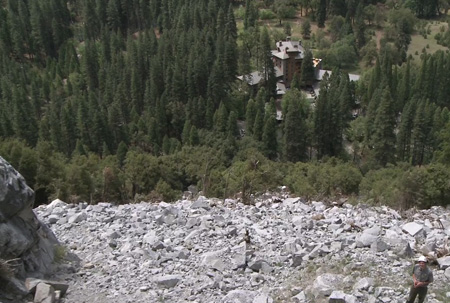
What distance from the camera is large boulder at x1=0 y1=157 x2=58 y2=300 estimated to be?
15.0 metres

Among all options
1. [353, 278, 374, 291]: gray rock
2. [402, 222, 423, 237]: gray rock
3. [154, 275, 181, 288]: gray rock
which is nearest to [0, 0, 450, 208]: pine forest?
[402, 222, 423, 237]: gray rock

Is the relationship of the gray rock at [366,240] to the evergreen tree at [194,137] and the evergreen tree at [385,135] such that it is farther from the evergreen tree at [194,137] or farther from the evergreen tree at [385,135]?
the evergreen tree at [385,135]

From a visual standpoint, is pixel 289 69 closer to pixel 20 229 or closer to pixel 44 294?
pixel 20 229

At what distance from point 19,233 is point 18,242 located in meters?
0.45

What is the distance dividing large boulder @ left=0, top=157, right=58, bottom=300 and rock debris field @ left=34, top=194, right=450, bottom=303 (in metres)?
0.85

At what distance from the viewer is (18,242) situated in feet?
50.1

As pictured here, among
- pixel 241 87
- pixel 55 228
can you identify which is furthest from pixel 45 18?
pixel 55 228

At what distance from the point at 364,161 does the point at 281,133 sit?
54.1ft

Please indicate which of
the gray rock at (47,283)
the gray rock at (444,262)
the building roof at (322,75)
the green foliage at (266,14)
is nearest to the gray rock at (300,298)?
the gray rock at (444,262)

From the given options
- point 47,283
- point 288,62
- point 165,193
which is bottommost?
point 288,62

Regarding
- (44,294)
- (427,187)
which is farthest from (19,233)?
(427,187)

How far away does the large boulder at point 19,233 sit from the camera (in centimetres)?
1498

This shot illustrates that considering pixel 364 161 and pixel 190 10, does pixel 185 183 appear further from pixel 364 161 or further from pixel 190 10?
pixel 190 10

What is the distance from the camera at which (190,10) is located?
418 ft
